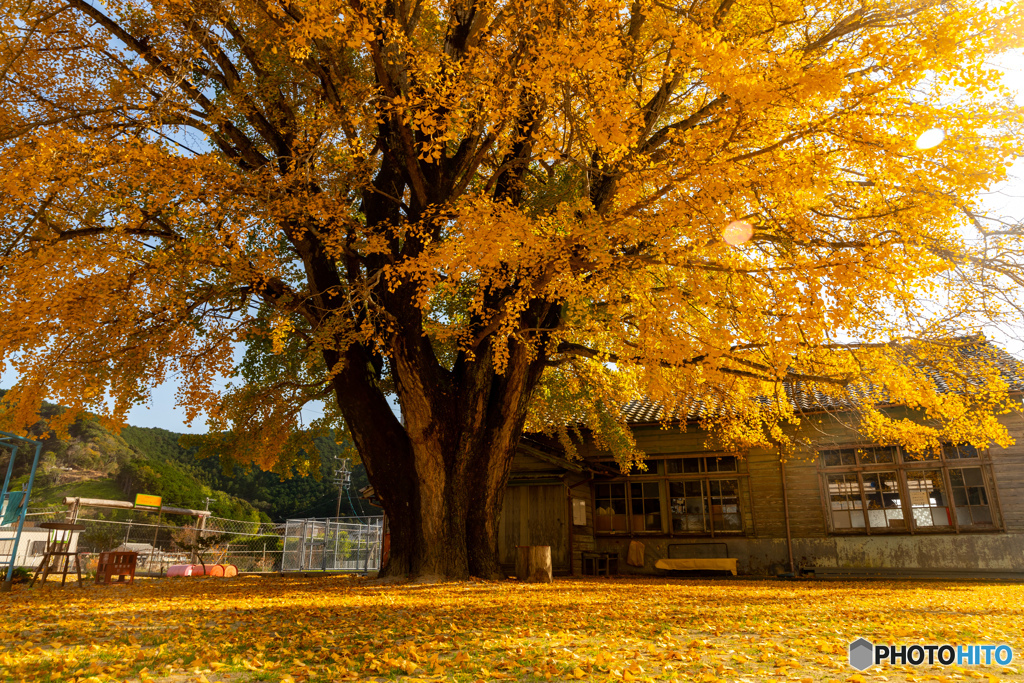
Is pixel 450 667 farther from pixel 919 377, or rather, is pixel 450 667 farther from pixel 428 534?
pixel 919 377

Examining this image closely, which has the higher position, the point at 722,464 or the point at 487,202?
the point at 487,202

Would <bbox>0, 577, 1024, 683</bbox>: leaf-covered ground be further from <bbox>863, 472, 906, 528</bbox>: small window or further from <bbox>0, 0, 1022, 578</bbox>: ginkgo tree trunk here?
<bbox>863, 472, 906, 528</bbox>: small window

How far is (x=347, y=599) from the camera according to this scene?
8.09 metres

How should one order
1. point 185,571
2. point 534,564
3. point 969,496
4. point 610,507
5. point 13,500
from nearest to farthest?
point 13,500, point 534,564, point 969,496, point 610,507, point 185,571

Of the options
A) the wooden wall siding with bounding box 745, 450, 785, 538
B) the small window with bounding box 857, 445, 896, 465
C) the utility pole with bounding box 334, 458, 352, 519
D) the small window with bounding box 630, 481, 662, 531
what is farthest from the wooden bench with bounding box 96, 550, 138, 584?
the utility pole with bounding box 334, 458, 352, 519

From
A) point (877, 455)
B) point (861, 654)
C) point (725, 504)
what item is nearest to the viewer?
point (861, 654)

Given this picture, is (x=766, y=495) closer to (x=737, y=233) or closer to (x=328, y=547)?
(x=737, y=233)

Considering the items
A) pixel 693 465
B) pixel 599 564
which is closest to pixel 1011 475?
pixel 693 465

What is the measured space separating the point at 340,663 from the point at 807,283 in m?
6.79

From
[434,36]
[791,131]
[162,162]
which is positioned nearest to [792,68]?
[791,131]

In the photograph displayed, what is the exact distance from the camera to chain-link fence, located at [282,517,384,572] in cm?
2145

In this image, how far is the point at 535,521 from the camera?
17.0 meters

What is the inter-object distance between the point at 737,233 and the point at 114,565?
14.0m

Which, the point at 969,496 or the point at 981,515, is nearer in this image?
the point at 981,515
